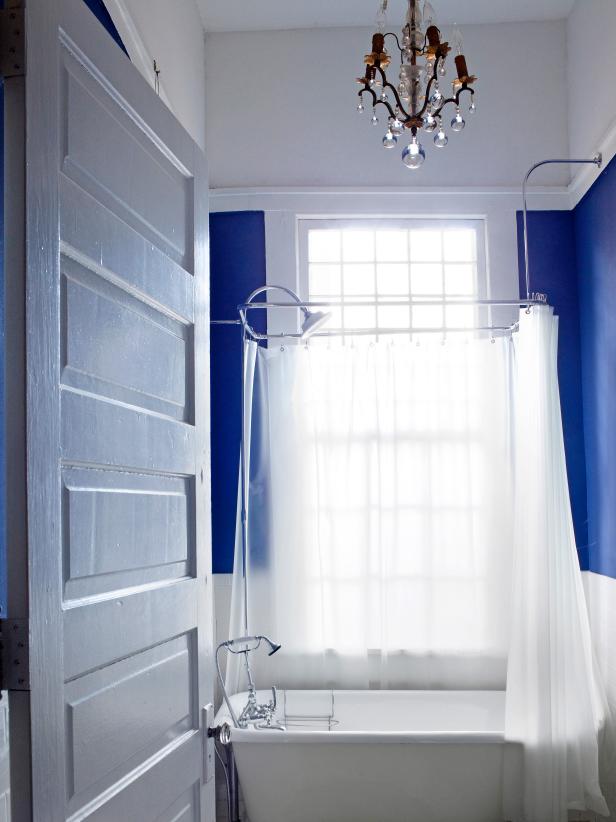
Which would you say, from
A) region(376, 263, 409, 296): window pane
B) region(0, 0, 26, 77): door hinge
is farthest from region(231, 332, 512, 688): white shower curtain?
region(0, 0, 26, 77): door hinge

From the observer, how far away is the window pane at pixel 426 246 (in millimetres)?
4539

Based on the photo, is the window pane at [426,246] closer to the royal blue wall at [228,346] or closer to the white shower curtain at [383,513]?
the white shower curtain at [383,513]

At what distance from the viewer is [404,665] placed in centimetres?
416

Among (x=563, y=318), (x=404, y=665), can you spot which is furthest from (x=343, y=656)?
(x=563, y=318)

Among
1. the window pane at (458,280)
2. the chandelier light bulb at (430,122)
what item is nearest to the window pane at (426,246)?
the window pane at (458,280)

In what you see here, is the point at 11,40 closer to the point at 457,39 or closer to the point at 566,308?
the point at 457,39

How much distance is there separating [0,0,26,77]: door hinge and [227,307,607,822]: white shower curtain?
8.75ft

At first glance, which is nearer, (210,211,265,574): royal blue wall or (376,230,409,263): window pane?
(210,211,265,574): royal blue wall

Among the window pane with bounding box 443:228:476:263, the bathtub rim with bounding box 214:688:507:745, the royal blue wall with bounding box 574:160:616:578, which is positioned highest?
the window pane with bounding box 443:228:476:263

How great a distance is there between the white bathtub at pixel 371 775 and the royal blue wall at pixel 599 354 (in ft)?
3.26

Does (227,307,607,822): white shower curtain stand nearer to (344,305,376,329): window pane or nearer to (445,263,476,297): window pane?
(344,305,376,329): window pane

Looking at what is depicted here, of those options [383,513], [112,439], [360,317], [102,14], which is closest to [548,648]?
[383,513]

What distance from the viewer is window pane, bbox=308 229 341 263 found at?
14.8 ft

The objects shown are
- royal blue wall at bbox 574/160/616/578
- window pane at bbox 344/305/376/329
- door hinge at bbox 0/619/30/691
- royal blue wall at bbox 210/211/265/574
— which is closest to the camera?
door hinge at bbox 0/619/30/691
